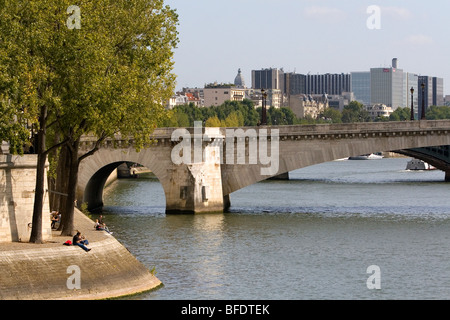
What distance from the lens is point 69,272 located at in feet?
117

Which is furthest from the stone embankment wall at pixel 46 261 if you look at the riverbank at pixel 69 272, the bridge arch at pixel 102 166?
the bridge arch at pixel 102 166

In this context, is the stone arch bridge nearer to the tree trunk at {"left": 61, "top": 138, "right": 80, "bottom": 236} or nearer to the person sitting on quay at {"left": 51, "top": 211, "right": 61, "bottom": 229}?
the person sitting on quay at {"left": 51, "top": 211, "right": 61, "bottom": 229}

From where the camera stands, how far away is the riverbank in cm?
3403

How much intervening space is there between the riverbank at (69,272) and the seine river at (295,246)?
1.12m

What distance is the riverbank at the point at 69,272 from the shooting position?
112ft

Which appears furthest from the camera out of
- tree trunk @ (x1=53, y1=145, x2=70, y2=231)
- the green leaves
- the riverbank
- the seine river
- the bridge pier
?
the bridge pier

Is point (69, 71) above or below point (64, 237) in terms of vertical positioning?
above

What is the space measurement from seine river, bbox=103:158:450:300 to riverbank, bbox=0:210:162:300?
1.12m

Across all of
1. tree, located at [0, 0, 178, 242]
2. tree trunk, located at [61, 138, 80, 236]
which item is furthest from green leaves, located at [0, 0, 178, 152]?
tree trunk, located at [61, 138, 80, 236]

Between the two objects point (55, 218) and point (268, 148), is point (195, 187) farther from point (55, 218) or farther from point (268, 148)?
point (55, 218)

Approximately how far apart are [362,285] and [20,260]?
13.5 m

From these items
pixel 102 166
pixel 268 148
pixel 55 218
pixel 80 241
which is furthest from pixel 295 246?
pixel 102 166

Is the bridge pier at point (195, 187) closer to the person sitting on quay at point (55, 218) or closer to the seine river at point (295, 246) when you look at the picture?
the seine river at point (295, 246)

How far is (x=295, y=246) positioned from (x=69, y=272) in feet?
62.8
